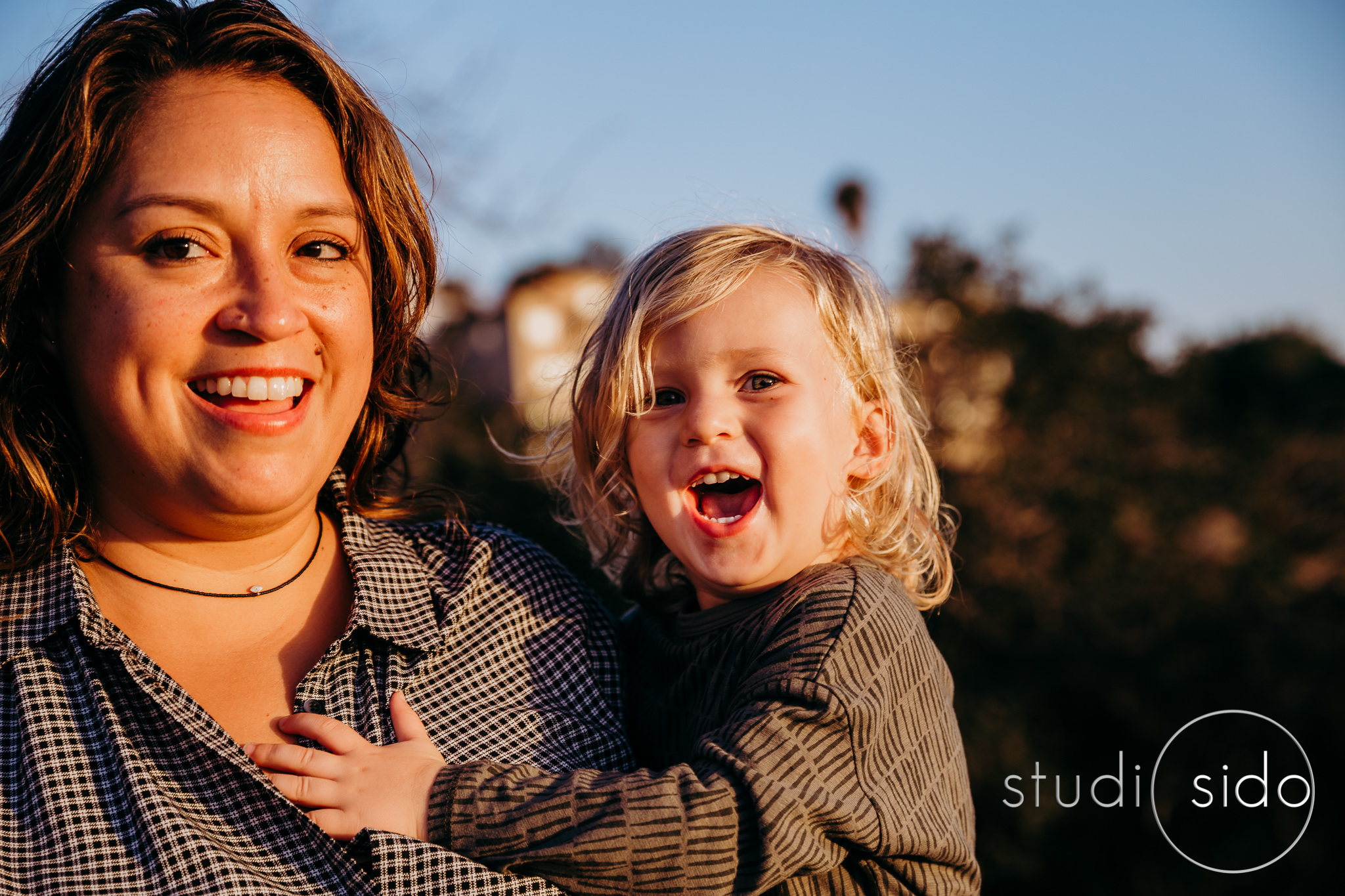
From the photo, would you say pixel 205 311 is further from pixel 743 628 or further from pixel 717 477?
pixel 743 628

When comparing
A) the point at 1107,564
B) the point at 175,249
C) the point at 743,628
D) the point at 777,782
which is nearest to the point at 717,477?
the point at 743,628

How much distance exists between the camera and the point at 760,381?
Result: 227cm

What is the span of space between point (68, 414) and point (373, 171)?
2.48 feet

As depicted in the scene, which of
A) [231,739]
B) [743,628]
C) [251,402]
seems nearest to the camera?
[231,739]

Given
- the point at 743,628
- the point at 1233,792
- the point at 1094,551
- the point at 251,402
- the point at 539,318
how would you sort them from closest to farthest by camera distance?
the point at 251,402 < the point at 743,628 < the point at 1233,792 < the point at 1094,551 < the point at 539,318

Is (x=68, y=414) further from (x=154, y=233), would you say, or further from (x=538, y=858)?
(x=538, y=858)

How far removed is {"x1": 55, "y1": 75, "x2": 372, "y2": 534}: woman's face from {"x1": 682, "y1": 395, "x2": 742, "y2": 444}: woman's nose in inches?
29.5

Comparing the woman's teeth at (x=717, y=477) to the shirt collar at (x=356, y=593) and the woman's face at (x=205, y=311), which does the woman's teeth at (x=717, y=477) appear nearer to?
the shirt collar at (x=356, y=593)

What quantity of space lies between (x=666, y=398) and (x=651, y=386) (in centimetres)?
5

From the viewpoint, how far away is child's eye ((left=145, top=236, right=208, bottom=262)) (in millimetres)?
1765

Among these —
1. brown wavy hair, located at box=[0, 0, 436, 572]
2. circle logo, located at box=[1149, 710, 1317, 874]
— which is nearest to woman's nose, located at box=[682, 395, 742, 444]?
brown wavy hair, located at box=[0, 0, 436, 572]

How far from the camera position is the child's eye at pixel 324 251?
6.40ft

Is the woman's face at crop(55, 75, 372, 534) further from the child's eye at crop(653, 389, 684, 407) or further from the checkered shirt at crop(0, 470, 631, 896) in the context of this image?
the child's eye at crop(653, 389, 684, 407)

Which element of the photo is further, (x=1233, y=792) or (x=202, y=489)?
(x=1233, y=792)
